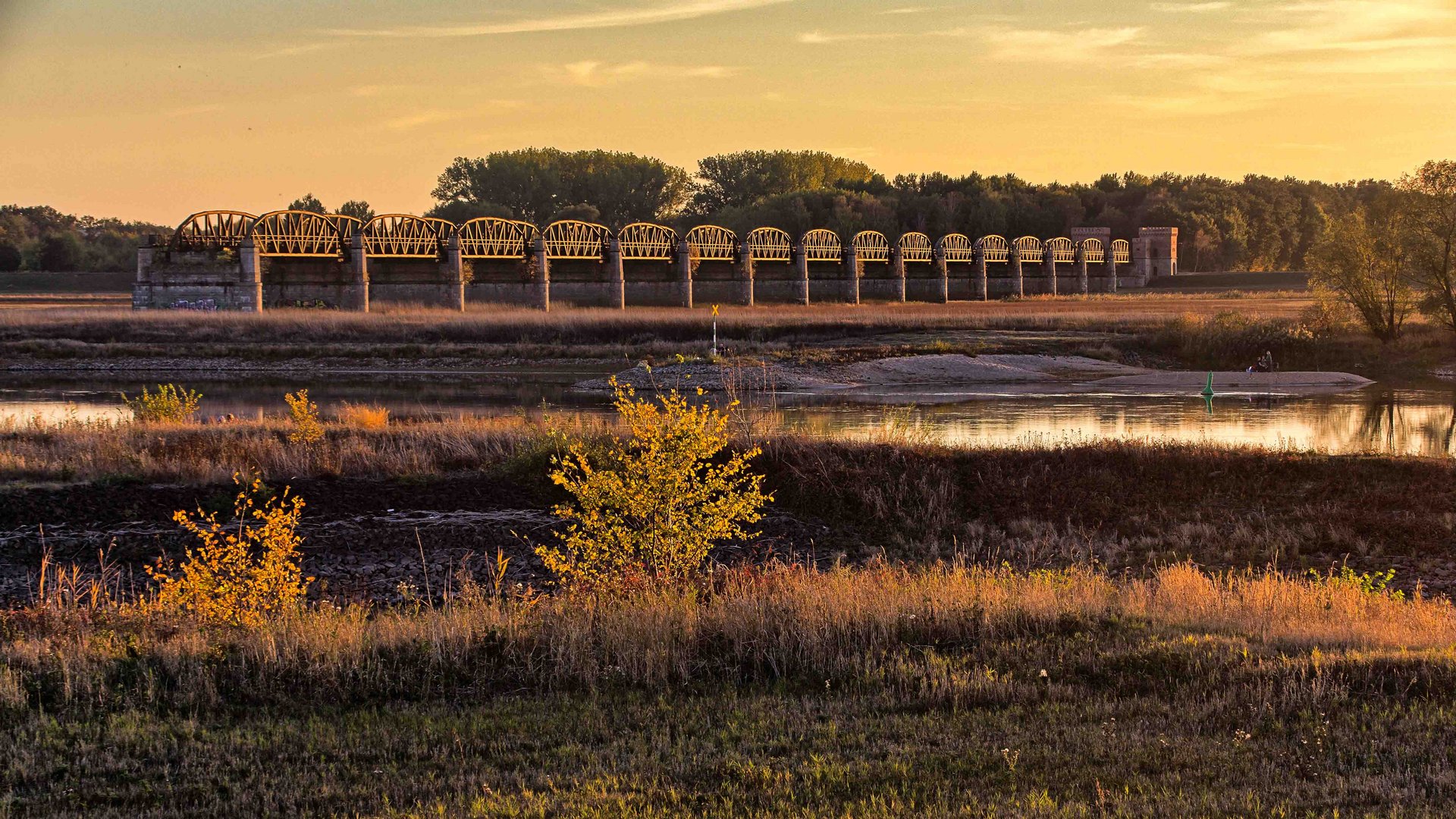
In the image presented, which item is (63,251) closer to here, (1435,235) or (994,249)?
(994,249)

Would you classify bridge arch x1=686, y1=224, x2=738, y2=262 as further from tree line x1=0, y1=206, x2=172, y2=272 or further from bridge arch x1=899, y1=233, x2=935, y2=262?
tree line x1=0, y1=206, x2=172, y2=272

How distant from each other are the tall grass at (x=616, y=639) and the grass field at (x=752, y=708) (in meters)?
0.03

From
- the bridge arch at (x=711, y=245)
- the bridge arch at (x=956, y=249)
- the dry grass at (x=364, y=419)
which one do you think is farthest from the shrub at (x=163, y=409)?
the bridge arch at (x=956, y=249)

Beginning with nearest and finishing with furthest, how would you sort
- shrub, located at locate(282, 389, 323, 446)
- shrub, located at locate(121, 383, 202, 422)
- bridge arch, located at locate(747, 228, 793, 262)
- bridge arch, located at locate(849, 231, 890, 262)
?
1. shrub, located at locate(282, 389, 323, 446)
2. shrub, located at locate(121, 383, 202, 422)
3. bridge arch, located at locate(747, 228, 793, 262)
4. bridge arch, located at locate(849, 231, 890, 262)

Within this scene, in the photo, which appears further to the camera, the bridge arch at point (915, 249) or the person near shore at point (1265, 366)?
the bridge arch at point (915, 249)

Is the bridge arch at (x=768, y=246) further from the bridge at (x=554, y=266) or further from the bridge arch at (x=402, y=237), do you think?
the bridge arch at (x=402, y=237)

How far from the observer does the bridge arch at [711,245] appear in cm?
10156

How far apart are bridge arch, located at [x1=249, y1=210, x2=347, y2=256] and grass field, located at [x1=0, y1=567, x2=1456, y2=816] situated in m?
77.1

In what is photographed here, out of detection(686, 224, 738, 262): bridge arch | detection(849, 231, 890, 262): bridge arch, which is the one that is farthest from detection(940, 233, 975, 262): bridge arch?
detection(686, 224, 738, 262): bridge arch

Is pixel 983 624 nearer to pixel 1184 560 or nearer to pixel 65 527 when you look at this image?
pixel 1184 560

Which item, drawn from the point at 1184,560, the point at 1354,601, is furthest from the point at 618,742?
the point at 1184,560

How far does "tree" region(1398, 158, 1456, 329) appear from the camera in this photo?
52.5m

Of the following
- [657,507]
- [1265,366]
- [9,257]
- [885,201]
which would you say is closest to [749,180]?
[885,201]

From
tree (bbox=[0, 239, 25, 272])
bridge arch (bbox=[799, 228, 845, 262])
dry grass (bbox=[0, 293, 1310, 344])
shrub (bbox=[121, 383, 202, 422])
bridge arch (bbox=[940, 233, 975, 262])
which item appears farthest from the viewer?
tree (bbox=[0, 239, 25, 272])
